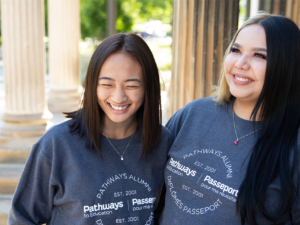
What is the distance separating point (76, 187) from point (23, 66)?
11.4 ft

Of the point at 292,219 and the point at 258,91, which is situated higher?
the point at 258,91

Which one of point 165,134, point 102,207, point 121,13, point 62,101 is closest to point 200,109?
point 165,134

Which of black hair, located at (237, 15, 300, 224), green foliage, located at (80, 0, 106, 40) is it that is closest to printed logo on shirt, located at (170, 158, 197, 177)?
black hair, located at (237, 15, 300, 224)

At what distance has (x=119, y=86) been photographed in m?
2.11

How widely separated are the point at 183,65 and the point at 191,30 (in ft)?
1.30

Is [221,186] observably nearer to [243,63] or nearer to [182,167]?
[182,167]

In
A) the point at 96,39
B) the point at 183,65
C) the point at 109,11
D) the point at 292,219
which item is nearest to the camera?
the point at 292,219

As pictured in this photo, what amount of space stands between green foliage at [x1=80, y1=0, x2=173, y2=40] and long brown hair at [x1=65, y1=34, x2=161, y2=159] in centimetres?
1642

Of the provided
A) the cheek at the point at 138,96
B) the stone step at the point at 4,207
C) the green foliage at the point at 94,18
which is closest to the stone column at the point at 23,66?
the stone step at the point at 4,207

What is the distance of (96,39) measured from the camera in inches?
727

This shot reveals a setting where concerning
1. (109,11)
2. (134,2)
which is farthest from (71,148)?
(134,2)

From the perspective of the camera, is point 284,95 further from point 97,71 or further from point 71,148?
point 71,148

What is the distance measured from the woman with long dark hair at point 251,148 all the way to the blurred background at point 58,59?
26.5 inches

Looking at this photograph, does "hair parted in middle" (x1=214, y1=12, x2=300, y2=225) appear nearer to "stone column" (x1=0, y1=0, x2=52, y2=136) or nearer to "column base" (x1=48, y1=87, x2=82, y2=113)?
"stone column" (x1=0, y1=0, x2=52, y2=136)
